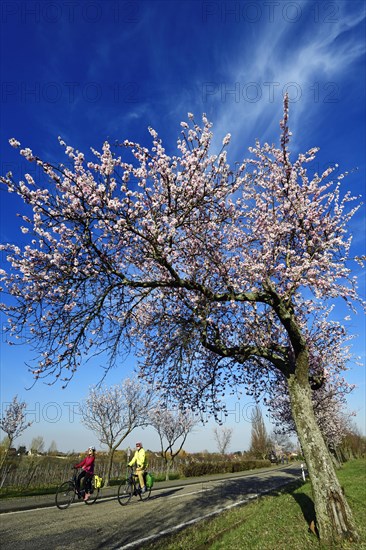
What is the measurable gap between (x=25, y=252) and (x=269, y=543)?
733 cm

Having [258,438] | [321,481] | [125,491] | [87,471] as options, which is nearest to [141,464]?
[125,491]

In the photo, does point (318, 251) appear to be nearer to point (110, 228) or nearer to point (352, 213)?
point (352, 213)

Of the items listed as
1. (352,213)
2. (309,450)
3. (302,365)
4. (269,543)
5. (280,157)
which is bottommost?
(269,543)

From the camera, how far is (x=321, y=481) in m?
6.82

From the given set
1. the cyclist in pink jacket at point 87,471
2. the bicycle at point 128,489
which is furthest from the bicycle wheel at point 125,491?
the cyclist in pink jacket at point 87,471

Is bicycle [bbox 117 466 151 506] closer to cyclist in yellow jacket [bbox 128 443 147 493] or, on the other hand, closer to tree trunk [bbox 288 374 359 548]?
cyclist in yellow jacket [bbox 128 443 147 493]

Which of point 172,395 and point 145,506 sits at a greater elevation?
point 172,395

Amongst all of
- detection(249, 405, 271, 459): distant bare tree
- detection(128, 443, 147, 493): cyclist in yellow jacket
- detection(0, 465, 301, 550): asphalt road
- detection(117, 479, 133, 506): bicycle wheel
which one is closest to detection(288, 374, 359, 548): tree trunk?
detection(0, 465, 301, 550): asphalt road

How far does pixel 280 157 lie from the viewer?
360 inches

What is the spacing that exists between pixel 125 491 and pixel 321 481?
833 centimetres

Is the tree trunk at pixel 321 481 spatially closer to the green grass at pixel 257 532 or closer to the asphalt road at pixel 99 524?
the green grass at pixel 257 532

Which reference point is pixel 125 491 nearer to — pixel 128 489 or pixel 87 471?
pixel 128 489

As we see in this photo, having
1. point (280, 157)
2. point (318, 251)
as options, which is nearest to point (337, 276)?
point (318, 251)

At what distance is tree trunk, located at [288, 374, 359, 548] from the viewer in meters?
6.24
